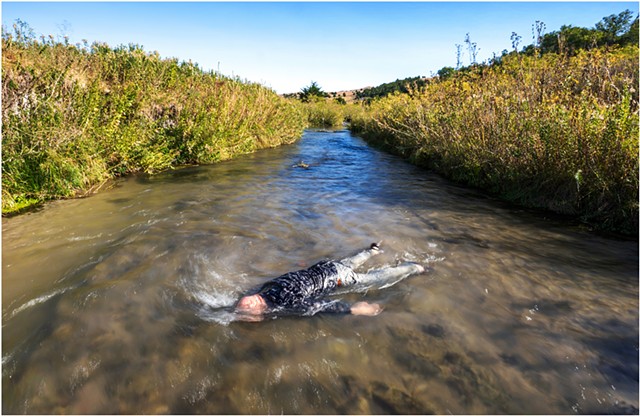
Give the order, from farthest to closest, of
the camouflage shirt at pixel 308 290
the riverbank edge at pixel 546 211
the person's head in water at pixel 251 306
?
1. the riverbank edge at pixel 546 211
2. the camouflage shirt at pixel 308 290
3. the person's head in water at pixel 251 306

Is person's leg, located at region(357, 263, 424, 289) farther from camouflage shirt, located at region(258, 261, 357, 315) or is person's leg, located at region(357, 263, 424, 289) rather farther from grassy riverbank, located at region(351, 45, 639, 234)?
grassy riverbank, located at region(351, 45, 639, 234)

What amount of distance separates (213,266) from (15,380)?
6.19 ft

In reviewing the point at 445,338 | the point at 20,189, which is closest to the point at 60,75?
the point at 20,189

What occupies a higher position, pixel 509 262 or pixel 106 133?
pixel 106 133

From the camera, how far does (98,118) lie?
698 cm

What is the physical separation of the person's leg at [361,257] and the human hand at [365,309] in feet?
2.25

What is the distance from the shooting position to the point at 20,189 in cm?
542

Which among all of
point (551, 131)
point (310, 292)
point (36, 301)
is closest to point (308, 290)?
point (310, 292)

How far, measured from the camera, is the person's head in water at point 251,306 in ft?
9.74

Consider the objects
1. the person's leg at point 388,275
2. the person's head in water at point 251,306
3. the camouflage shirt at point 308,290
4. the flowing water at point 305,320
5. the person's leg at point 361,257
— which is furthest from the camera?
the person's leg at point 361,257

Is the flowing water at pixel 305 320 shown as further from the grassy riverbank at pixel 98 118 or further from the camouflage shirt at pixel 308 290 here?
the grassy riverbank at pixel 98 118

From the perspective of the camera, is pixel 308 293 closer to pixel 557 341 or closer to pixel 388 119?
pixel 557 341

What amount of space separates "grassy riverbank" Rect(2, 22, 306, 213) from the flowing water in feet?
2.48

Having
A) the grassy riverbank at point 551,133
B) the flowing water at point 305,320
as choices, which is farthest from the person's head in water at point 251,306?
the grassy riverbank at point 551,133
